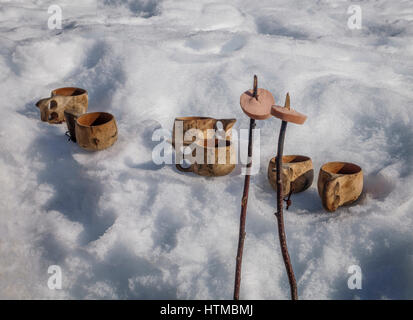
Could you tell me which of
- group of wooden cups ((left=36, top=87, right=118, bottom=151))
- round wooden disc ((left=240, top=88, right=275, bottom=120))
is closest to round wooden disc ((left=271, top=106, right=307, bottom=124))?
round wooden disc ((left=240, top=88, right=275, bottom=120))

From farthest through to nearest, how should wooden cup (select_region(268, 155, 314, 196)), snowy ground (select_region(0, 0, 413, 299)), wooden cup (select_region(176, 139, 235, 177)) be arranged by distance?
wooden cup (select_region(176, 139, 235, 177)) → wooden cup (select_region(268, 155, 314, 196)) → snowy ground (select_region(0, 0, 413, 299))

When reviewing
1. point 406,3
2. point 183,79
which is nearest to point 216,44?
point 183,79

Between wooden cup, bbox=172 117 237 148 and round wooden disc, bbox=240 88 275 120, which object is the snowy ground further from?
round wooden disc, bbox=240 88 275 120

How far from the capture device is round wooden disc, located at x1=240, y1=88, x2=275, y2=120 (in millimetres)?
996

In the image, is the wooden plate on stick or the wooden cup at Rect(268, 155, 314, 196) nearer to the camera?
the wooden plate on stick

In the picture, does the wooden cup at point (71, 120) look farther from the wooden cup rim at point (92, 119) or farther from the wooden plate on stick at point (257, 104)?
the wooden plate on stick at point (257, 104)

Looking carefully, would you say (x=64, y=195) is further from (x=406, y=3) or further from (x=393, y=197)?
(x=406, y=3)

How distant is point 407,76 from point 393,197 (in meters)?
1.47

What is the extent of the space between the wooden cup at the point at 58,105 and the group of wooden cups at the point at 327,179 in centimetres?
152

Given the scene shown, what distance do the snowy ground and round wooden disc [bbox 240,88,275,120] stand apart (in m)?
0.96

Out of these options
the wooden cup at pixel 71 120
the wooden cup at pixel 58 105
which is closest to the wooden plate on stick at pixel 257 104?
the wooden cup at pixel 71 120

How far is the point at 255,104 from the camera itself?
1.01m

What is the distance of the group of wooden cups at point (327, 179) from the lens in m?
1.94

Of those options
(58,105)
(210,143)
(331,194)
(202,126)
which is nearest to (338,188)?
(331,194)
